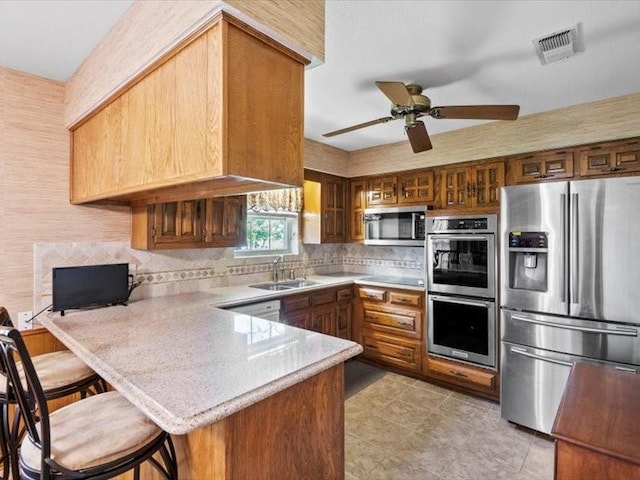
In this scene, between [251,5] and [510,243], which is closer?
[251,5]

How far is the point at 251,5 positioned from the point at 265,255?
2.80 meters

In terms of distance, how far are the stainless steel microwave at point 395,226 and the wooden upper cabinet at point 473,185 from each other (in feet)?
0.97

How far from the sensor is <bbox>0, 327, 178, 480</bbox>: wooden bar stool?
101 cm

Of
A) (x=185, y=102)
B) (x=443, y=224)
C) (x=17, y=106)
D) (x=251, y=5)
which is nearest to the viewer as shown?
(x=251, y=5)

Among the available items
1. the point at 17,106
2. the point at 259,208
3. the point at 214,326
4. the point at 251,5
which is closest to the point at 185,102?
the point at 251,5

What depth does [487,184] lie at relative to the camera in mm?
3178

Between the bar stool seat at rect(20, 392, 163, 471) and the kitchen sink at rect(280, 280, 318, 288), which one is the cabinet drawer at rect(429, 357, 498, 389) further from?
the bar stool seat at rect(20, 392, 163, 471)

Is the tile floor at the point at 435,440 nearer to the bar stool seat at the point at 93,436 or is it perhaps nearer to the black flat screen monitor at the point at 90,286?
the bar stool seat at the point at 93,436

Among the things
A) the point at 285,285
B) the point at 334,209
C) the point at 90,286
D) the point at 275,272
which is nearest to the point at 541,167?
the point at 334,209

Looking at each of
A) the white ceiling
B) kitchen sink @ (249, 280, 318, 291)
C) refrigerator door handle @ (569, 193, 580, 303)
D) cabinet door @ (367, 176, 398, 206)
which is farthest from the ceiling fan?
kitchen sink @ (249, 280, 318, 291)

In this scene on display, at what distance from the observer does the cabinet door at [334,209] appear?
13.1 feet

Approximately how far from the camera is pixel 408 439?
2402mm

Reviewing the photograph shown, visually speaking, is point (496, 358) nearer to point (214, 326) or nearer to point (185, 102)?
point (214, 326)

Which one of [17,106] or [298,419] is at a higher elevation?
[17,106]
